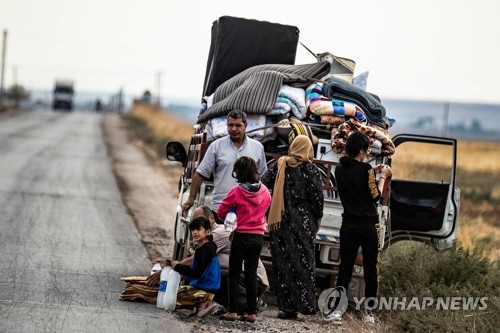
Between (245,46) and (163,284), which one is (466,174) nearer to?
(245,46)

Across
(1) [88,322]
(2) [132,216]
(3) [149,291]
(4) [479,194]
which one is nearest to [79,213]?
(2) [132,216]

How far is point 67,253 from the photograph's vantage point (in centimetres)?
1311

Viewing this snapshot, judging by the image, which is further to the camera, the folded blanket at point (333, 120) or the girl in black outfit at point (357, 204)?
the folded blanket at point (333, 120)

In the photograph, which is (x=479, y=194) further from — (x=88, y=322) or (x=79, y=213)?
(x=88, y=322)

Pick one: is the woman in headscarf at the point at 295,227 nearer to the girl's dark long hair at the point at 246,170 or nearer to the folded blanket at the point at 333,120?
the girl's dark long hair at the point at 246,170

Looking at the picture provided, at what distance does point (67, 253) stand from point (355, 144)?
190 inches

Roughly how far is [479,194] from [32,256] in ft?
77.1

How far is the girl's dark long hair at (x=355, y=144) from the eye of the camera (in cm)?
984

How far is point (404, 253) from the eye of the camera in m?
12.8

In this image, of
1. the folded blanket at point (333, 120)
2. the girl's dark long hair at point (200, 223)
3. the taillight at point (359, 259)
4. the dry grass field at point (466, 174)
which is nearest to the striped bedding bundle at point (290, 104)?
the folded blanket at point (333, 120)

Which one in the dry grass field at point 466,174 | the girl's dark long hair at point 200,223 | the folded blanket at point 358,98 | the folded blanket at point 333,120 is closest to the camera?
the girl's dark long hair at point 200,223

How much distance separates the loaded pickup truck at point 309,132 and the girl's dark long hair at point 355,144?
0.78m

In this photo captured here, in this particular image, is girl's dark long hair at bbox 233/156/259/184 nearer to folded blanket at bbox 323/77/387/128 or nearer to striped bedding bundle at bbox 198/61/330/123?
striped bedding bundle at bbox 198/61/330/123

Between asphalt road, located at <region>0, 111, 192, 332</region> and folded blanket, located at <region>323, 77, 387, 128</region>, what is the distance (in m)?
3.12
